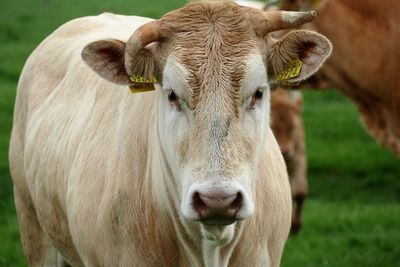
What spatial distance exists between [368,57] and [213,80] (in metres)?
6.05

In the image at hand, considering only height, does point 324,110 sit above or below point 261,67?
below

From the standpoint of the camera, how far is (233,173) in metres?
4.27

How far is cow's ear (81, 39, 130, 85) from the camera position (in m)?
4.79

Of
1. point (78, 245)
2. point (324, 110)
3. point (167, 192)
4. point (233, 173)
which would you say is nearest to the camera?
point (233, 173)

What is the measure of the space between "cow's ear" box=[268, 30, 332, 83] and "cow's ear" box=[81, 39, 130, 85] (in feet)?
2.26

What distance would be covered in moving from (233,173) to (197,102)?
36cm

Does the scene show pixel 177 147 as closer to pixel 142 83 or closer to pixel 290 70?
pixel 142 83

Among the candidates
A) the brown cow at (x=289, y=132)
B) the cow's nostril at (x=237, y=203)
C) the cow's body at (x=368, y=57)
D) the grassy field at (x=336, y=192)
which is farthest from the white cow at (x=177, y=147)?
the brown cow at (x=289, y=132)

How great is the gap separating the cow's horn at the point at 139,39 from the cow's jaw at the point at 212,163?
0.13 m

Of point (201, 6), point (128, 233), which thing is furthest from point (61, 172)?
point (201, 6)

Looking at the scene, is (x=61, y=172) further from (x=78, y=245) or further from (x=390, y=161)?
(x=390, y=161)

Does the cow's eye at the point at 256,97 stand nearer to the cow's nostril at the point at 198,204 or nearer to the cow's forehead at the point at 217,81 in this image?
the cow's forehead at the point at 217,81

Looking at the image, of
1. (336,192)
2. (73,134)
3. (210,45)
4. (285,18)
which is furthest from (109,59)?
(336,192)

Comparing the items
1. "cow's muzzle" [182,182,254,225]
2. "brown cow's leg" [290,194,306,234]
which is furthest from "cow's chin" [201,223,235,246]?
"brown cow's leg" [290,194,306,234]
